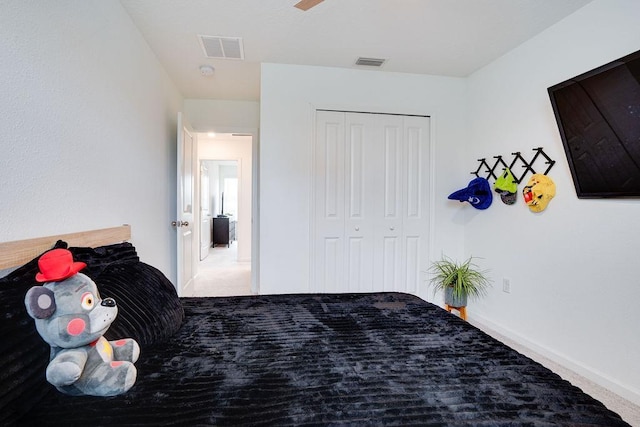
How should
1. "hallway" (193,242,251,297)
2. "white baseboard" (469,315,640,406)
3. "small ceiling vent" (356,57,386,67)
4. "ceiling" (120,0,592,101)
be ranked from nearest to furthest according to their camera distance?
"white baseboard" (469,315,640,406), "ceiling" (120,0,592,101), "small ceiling vent" (356,57,386,67), "hallway" (193,242,251,297)

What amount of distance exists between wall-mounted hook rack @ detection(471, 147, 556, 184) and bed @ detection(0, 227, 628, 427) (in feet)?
5.35

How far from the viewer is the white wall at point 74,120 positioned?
3.72 feet

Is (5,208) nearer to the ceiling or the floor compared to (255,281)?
nearer to the ceiling

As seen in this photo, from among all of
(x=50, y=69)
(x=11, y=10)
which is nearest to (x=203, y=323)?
(x=50, y=69)

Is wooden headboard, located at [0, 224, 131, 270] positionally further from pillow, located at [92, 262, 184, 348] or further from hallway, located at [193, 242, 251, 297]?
hallway, located at [193, 242, 251, 297]

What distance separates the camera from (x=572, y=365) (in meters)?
2.14

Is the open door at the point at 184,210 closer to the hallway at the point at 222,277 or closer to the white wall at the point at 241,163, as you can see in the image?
the hallway at the point at 222,277

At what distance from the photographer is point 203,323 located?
141 cm

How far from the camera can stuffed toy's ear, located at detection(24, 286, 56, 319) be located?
77 cm

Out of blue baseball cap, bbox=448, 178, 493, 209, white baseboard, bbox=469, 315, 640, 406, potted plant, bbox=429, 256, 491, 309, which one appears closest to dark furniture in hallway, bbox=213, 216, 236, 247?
potted plant, bbox=429, 256, 491, 309

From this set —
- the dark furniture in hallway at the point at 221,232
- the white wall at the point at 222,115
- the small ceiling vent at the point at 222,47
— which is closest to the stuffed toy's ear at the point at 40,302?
the small ceiling vent at the point at 222,47

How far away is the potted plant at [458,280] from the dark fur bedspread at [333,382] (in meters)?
1.58

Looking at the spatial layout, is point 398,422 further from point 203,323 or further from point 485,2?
point 485,2

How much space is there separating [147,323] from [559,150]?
273 centimetres
